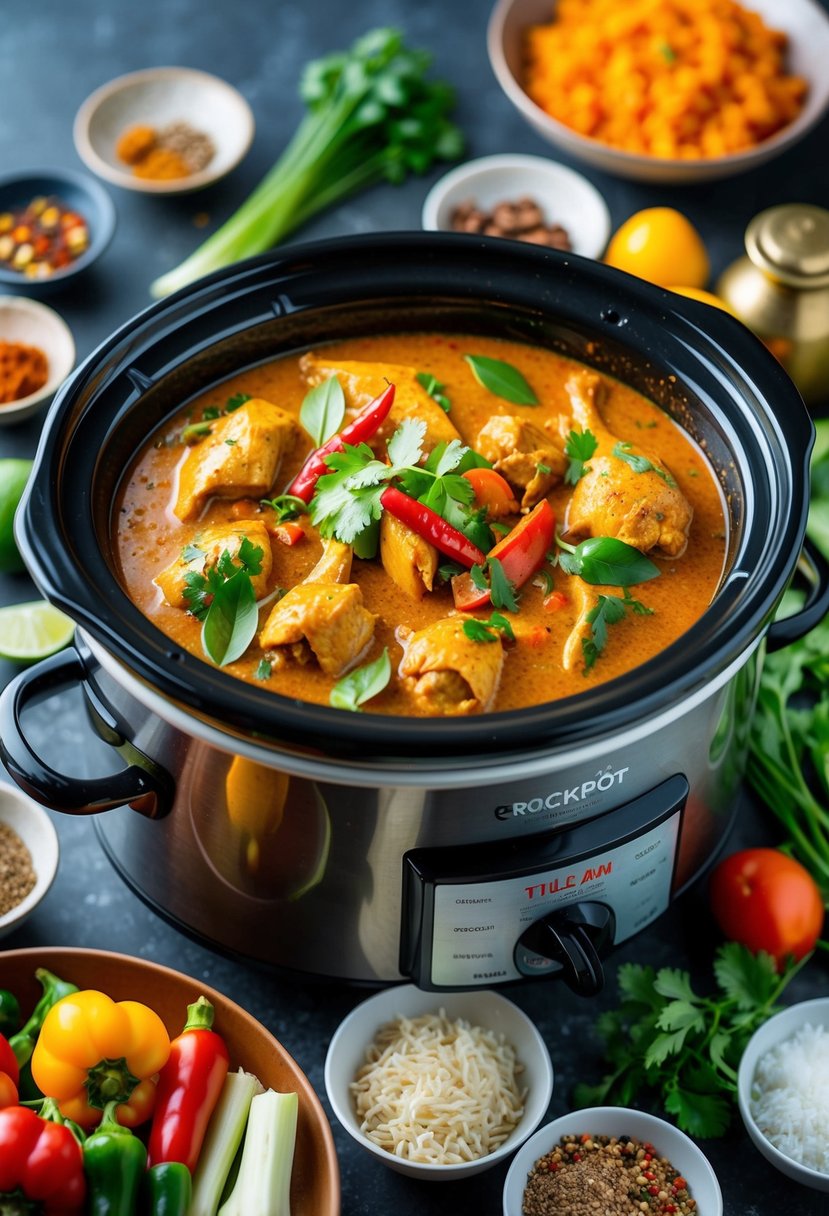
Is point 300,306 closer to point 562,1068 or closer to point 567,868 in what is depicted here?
point 567,868

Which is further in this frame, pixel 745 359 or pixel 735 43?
pixel 735 43

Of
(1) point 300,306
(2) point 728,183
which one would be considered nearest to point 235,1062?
(1) point 300,306

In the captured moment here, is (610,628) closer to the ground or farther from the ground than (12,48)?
closer to the ground

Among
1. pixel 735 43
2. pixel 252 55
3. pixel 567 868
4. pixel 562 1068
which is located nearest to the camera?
pixel 567 868

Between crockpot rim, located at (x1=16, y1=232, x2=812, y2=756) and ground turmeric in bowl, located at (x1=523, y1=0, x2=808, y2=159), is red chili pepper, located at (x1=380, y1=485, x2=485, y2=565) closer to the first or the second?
crockpot rim, located at (x1=16, y1=232, x2=812, y2=756)

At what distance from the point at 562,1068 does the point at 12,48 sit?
4000mm

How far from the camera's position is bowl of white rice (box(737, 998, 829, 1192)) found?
9.02 feet

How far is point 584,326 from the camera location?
323 cm

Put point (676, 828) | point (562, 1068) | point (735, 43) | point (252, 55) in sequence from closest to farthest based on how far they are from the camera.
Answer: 1. point (676, 828)
2. point (562, 1068)
3. point (735, 43)
4. point (252, 55)

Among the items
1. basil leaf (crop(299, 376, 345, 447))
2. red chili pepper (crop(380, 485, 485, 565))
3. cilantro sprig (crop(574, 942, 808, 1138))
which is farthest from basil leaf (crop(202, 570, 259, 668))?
cilantro sprig (crop(574, 942, 808, 1138))

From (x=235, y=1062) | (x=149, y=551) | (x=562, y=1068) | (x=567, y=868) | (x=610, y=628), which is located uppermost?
(x=149, y=551)

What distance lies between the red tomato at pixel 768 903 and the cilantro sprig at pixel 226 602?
122 cm

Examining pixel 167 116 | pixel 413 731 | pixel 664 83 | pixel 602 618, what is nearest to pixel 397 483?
pixel 602 618

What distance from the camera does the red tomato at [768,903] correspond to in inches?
120
